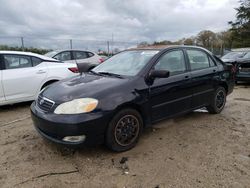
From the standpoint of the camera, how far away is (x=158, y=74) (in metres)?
3.29

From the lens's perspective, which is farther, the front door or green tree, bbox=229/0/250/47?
green tree, bbox=229/0/250/47

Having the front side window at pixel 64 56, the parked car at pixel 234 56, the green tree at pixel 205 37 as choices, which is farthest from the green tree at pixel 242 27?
the front side window at pixel 64 56

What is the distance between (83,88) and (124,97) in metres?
0.60

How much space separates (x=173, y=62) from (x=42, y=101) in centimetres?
227

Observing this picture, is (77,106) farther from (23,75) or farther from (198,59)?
(23,75)

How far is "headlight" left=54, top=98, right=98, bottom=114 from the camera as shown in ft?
9.24

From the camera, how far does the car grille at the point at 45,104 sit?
3.02 m

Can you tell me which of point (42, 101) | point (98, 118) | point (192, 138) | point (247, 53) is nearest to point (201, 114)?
point (192, 138)

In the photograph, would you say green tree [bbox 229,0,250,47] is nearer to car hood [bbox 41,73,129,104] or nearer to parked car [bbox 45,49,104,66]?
parked car [bbox 45,49,104,66]

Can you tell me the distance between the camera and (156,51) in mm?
3799

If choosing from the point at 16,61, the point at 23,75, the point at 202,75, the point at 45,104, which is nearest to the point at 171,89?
the point at 202,75

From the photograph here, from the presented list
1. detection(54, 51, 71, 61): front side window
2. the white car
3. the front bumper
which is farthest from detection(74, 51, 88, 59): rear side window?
the front bumper

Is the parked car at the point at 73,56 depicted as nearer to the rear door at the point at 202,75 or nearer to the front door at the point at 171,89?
the rear door at the point at 202,75

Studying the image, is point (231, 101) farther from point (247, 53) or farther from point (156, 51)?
point (247, 53)
